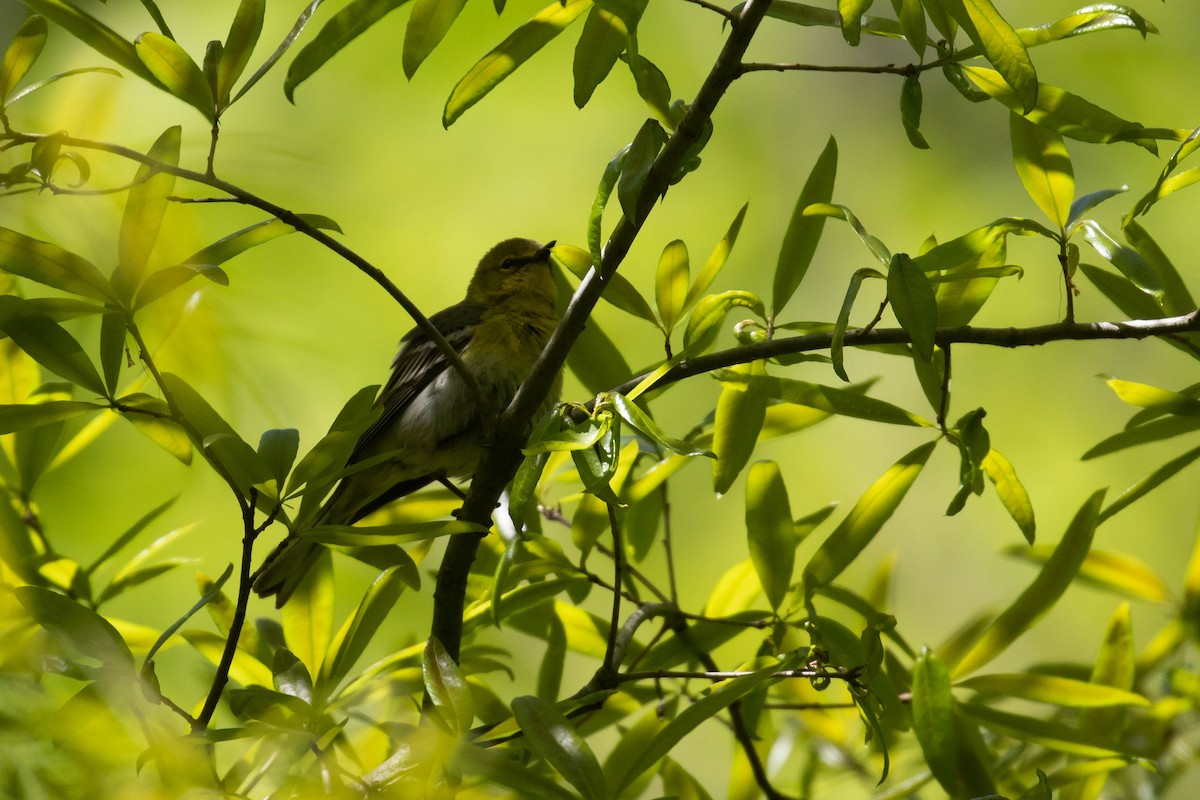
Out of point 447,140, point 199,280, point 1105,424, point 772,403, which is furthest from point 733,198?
point 199,280

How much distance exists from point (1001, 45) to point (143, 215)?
957 millimetres

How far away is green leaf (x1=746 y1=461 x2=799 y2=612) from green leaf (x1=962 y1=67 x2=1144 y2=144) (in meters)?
0.60

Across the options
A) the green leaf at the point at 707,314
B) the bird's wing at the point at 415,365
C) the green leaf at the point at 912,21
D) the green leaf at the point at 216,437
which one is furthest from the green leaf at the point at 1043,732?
the bird's wing at the point at 415,365

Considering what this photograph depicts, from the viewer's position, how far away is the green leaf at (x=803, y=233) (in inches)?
60.1

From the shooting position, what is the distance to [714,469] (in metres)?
1.51

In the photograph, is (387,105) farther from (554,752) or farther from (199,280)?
(554,752)

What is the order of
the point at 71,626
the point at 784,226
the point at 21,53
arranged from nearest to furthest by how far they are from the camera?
the point at 71,626 → the point at 21,53 → the point at 784,226

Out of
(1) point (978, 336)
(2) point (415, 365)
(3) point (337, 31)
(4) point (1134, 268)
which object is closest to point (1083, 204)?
(4) point (1134, 268)

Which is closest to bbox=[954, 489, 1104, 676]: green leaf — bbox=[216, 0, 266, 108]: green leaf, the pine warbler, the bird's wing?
bbox=[216, 0, 266, 108]: green leaf

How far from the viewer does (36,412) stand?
118 cm

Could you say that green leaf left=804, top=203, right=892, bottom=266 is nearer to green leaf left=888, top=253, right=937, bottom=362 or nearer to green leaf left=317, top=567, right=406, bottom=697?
green leaf left=888, top=253, right=937, bottom=362

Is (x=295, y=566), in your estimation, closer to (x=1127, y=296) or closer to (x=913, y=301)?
(x=913, y=301)

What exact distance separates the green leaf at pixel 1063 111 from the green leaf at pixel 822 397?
408mm

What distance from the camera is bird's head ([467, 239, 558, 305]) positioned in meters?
3.56
